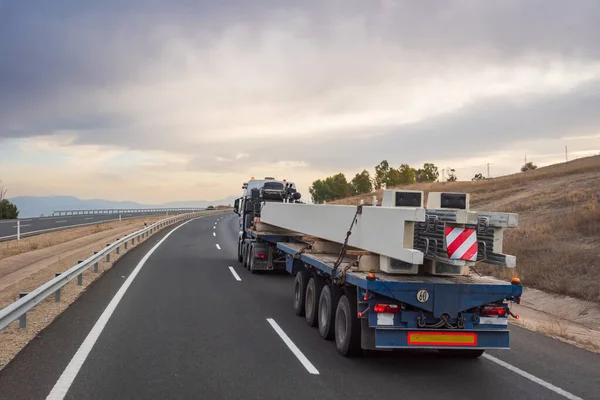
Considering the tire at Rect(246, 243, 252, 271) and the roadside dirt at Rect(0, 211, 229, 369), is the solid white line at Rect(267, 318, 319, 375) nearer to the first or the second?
the roadside dirt at Rect(0, 211, 229, 369)

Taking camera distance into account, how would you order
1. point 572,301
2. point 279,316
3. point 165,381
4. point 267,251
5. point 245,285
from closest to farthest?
point 165,381 < point 279,316 < point 572,301 < point 245,285 < point 267,251

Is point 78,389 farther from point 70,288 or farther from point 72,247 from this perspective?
point 72,247

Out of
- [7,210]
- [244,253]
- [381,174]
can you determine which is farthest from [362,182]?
[244,253]

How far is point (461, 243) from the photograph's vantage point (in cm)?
704

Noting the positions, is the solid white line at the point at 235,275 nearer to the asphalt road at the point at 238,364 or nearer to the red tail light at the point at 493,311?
the asphalt road at the point at 238,364

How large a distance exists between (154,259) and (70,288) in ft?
24.6

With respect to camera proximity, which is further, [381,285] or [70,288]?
[70,288]

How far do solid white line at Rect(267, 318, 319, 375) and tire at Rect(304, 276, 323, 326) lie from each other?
613 millimetres

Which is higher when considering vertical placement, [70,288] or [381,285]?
[381,285]

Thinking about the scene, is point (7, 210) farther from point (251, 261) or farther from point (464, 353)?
point (464, 353)

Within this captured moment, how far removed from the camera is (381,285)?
696cm

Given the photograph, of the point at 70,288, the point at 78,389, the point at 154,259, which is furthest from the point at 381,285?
the point at 154,259

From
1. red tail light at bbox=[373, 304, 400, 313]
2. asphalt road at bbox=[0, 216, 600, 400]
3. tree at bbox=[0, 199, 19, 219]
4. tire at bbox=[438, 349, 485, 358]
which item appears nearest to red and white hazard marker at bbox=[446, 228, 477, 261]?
red tail light at bbox=[373, 304, 400, 313]

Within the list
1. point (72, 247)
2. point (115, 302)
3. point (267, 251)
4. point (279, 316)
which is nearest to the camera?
point (279, 316)
